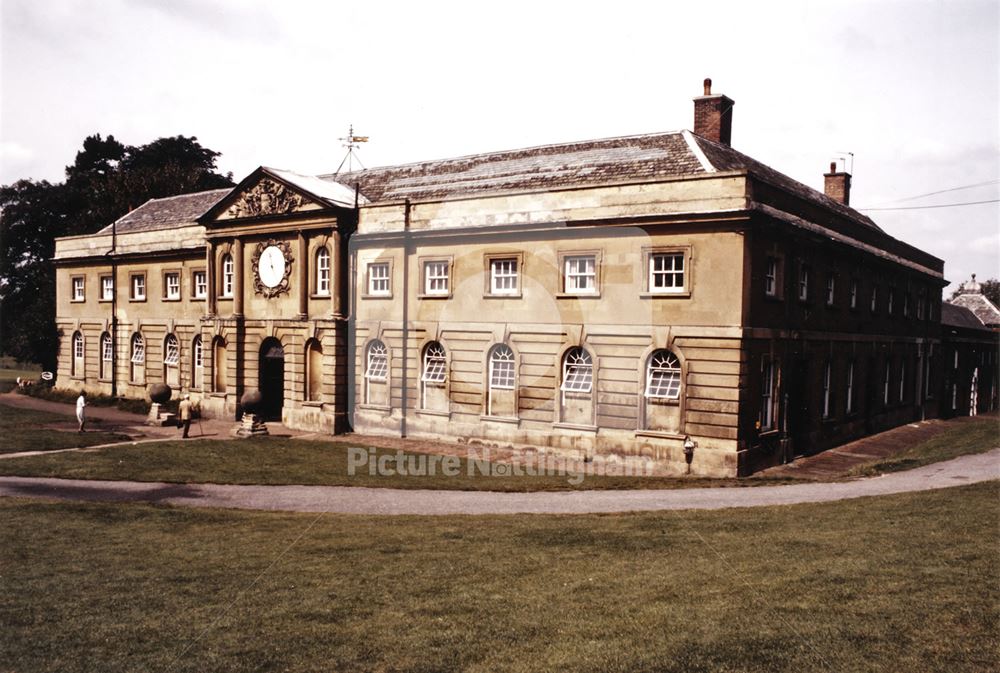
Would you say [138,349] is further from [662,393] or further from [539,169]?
[662,393]

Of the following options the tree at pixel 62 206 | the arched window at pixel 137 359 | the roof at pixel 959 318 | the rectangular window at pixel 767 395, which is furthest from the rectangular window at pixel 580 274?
the tree at pixel 62 206

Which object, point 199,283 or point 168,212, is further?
point 168,212

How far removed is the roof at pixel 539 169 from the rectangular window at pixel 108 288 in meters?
16.0

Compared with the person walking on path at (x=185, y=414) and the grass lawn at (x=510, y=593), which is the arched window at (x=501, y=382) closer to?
the grass lawn at (x=510, y=593)

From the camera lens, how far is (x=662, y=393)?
22.1m

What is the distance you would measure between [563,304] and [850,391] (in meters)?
13.8

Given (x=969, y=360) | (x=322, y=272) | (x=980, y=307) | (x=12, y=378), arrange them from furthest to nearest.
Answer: (x=12, y=378), (x=980, y=307), (x=969, y=360), (x=322, y=272)

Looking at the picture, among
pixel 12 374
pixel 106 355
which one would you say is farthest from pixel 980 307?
pixel 12 374

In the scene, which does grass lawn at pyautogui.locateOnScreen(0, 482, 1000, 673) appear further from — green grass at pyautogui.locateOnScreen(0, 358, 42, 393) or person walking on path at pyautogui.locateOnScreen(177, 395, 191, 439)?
green grass at pyautogui.locateOnScreen(0, 358, 42, 393)

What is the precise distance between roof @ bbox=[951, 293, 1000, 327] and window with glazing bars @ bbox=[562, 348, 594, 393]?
38.8 meters

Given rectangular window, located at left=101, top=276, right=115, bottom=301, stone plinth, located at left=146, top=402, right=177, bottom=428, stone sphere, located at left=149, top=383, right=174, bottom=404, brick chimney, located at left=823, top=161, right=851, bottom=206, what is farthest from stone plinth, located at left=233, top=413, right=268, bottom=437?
brick chimney, located at left=823, top=161, right=851, bottom=206

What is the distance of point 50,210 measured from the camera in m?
56.2

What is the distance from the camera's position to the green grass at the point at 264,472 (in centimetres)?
1928

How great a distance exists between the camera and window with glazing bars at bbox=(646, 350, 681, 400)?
2188 cm
